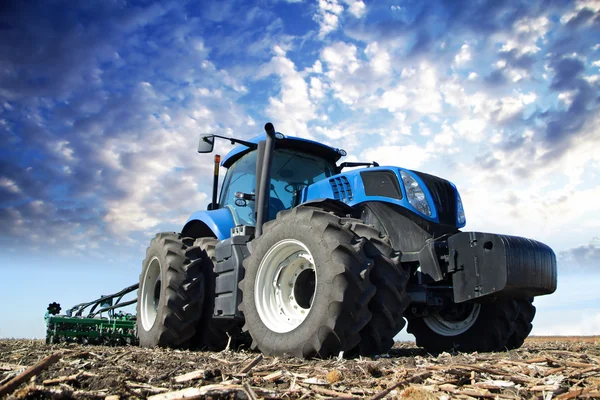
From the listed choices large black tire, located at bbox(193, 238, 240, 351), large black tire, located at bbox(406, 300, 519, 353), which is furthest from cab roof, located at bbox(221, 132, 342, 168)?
large black tire, located at bbox(406, 300, 519, 353)

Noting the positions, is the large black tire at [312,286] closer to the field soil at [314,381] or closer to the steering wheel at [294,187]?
the field soil at [314,381]

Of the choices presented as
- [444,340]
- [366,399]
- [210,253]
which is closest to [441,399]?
[366,399]

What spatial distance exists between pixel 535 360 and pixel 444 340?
2.98 metres

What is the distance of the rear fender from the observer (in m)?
7.49

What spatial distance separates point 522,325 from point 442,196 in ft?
6.64

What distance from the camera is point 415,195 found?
235 inches

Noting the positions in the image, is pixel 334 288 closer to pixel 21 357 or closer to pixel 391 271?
pixel 391 271

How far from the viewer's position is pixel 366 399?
2789 millimetres

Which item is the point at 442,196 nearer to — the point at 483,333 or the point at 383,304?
the point at 483,333

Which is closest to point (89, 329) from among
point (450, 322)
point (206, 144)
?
point (206, 144)

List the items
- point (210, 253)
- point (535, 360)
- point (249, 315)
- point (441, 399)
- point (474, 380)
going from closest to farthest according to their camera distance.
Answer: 1. point (441, 399)
2. point (474, 380)
3. point (535, 360)
4. point (249, 315)
5. point (210, 253)

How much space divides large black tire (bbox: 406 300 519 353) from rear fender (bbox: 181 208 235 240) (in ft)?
8.73

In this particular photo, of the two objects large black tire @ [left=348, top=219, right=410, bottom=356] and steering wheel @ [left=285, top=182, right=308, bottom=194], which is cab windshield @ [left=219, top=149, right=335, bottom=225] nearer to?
steering wheel @ [left=285, top=182, right=308, bottom=194]

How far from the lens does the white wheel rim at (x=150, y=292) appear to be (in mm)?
8508
